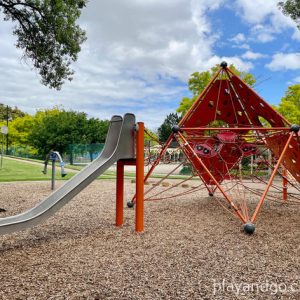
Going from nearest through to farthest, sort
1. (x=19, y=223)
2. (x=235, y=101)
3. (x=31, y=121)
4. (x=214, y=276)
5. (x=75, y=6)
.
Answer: (x=214, y=276) < (x=19, y=223) < (x=235, y=101) < (x=75, y=6) < (x=31, y=121)

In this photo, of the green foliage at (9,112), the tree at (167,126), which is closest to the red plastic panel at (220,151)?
the tree at (167,126)

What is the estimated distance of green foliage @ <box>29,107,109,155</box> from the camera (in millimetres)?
37875

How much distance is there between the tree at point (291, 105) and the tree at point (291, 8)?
10.9 m

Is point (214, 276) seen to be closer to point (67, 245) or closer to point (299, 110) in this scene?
point (67, 245)

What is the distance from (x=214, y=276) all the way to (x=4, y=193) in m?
8.69

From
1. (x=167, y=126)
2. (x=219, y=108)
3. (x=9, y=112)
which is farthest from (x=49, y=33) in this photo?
(x=9, y=112)

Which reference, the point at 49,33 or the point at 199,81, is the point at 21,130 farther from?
the point at 49,33

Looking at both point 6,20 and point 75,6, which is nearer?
point 75,6

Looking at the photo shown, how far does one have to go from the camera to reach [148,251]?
14.7 feet

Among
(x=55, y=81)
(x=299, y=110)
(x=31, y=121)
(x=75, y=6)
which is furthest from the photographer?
(x=31, y=121)

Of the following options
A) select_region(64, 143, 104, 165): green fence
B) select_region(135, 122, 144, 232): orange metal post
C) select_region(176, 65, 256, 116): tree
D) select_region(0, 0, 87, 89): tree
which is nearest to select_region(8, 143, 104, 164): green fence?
select_region(64, 143, 104, 165): green fence

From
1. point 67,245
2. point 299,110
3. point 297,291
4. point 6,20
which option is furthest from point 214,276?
point 299,110

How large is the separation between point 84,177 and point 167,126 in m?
52.7

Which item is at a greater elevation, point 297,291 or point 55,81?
point 55,81
